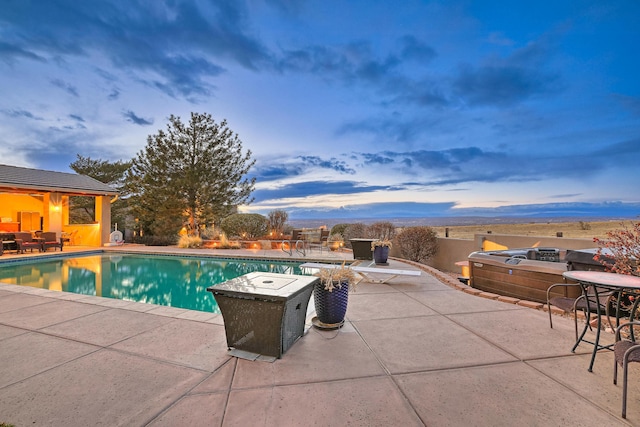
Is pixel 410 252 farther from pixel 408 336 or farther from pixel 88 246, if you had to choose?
pixel 88 246

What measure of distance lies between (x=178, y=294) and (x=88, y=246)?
10.9 meters

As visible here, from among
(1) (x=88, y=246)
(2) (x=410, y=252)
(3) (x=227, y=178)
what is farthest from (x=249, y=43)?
(1) (x=88, y=246)

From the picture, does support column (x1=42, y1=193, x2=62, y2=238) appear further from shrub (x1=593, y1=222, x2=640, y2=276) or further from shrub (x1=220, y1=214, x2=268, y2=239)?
shrub (x1=593, y1=222, x2=640, y2=276)

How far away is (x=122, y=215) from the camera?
65.6 feet

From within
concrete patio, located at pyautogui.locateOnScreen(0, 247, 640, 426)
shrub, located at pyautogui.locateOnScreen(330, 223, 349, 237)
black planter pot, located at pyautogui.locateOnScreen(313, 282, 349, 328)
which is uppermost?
shrub, located at pyautogui.locateOnScreen(330, 223, 349, 237)

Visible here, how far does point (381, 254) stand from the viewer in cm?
733

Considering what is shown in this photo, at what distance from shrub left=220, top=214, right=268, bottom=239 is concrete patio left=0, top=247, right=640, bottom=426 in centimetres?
1140

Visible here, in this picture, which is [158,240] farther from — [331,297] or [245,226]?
[331,297]

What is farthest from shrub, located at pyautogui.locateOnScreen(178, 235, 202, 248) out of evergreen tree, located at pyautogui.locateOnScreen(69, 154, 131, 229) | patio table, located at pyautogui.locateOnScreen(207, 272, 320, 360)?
patio table, located at pyautogui.locateOnScreen(207, 272, 320, 360)

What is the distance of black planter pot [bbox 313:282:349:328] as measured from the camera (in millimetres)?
3172

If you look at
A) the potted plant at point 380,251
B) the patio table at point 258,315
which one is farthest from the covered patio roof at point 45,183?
the patio table at point 258,315

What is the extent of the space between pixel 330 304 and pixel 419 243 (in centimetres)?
767

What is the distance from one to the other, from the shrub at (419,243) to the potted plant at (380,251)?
10.3 feet

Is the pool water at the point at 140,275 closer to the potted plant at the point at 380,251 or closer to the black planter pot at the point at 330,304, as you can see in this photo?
the potted plant at the point at 380,251
